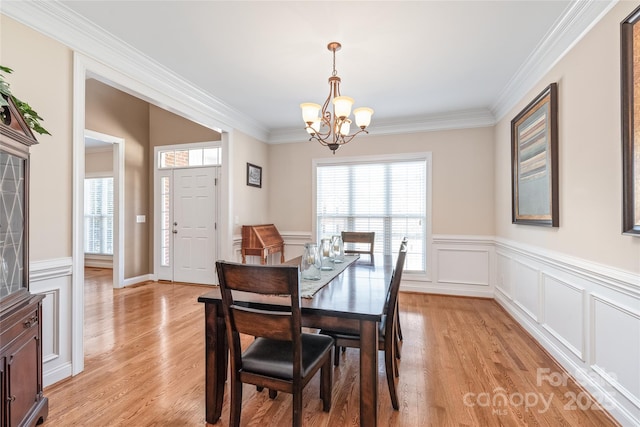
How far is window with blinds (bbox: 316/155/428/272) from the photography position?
455cm

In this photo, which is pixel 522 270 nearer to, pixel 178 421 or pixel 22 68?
pixel 178 421

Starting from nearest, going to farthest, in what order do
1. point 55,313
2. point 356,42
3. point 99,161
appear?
point 55,313, point 356,42, point 99,161

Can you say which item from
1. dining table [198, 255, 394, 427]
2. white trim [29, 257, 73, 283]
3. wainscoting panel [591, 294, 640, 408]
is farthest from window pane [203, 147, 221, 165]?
wainscoting panel [591, 294, 640, 408]

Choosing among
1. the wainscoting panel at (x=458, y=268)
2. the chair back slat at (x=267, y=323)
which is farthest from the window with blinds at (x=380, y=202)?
the chair back slat at (x=267, y=323)

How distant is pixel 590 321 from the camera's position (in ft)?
6.59

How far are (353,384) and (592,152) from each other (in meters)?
2.29

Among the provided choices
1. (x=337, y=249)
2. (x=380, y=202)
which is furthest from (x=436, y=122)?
(x=337, y=249)

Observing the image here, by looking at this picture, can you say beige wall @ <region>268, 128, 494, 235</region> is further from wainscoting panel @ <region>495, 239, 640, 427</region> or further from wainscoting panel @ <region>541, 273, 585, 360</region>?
wainscoting panel @ <region>541, 273, 585, 360</region>

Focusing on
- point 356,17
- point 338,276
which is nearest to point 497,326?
point 338,276

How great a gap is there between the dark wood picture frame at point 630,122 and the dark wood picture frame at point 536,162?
83 centimetres

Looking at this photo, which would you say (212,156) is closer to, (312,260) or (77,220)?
(77,220)

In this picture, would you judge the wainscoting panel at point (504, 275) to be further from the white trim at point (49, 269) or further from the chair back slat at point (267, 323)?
the white trim at point (49, 269)

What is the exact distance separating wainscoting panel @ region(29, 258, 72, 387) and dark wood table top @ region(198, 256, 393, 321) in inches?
48.1

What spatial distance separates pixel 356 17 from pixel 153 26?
155 cm
